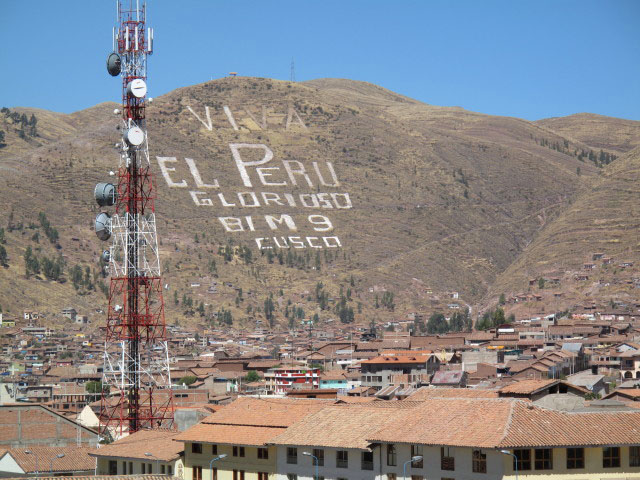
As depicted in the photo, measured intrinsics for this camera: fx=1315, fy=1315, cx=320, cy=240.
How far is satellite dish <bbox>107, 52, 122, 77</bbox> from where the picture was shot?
78.0 m

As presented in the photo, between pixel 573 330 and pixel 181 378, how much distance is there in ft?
191

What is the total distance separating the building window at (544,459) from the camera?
4412 centimetres

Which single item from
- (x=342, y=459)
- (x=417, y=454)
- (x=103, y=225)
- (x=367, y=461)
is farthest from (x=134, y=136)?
(x=417, y=454)

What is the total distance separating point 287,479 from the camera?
177 feet

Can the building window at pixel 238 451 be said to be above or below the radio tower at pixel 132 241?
below

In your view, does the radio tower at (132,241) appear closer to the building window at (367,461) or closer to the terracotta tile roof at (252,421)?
the terracotta tile roof at (252,421)

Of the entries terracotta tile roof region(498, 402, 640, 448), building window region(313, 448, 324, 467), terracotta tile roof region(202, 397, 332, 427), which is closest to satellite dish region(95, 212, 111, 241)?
terracotta tile roof region(202, 397, 332, 427)

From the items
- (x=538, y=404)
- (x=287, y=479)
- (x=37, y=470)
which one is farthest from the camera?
(x=37, y=470)

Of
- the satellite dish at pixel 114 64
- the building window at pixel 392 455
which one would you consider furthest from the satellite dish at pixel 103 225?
the building window at pixel 392 455

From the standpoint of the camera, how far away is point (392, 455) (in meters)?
49.2

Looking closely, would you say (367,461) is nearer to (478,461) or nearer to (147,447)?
(478,461)

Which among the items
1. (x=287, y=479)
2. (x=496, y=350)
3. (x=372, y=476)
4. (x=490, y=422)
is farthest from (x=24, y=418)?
(x=496, y=350)

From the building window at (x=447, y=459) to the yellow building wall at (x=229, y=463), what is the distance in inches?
422

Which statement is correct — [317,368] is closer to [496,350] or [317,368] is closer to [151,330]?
[496,350]
